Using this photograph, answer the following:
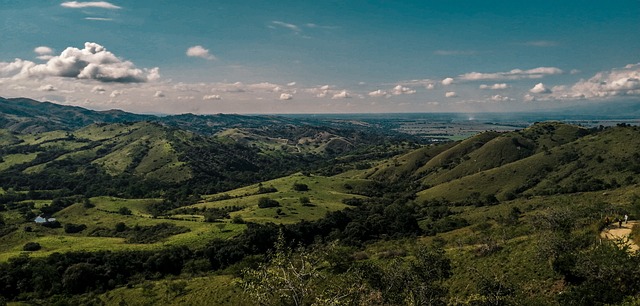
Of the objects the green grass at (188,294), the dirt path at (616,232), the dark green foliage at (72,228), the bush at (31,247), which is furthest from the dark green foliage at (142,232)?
the dirt path at (616,232)

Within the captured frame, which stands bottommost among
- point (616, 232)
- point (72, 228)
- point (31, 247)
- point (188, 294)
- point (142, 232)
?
point (72, 228)

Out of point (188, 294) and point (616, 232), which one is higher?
point (616, 232)

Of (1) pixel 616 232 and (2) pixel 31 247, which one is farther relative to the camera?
(2) pixel 31 247

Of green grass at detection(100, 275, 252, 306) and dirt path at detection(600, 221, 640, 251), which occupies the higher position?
dirt path at detection(600, 221, 640, 251)

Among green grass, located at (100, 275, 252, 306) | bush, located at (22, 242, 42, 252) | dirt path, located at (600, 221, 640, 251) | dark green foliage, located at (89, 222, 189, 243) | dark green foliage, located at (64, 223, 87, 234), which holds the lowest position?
dark green foliage, located at (64, 223, 87, 234)

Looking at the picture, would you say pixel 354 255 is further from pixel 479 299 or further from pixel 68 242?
pixel 68 242

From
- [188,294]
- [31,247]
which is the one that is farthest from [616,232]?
[31,247]

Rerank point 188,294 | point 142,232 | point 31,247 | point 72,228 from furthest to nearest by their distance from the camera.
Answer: point 72,228 → point 142,232 → point 31,247 → point 188,294

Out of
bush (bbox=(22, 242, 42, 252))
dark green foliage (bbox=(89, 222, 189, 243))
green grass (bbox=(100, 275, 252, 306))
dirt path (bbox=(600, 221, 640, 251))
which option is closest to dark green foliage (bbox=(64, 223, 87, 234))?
dark green foliage (bbox=(89, 222, 189, 243))

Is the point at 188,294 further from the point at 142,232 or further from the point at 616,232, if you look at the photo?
the point at 142,232

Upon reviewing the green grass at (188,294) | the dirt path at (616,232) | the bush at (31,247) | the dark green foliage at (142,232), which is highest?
the dirt path at (616,232)

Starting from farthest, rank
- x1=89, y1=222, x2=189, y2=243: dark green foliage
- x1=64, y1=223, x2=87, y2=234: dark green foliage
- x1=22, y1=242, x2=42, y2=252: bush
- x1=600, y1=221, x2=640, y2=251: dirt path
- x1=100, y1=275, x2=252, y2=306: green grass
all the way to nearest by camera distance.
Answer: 1. x1=64, y1=223, x2=87, y2=234: dark green foliage
2. x1=89, y1=222, x2=189, y2=243: dark green foliage
3. x1=22, y1=242, x2=42, y2=252: bush
4. x1=100, y1=275, x2=252, y2=306: green grass
5. x1=600, y1=221, x2=640, y2=251: dirt path

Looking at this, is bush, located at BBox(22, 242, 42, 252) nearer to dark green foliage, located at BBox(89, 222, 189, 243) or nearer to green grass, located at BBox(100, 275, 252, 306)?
dark green foliage, located at BBox(89, 222, 189, 243)

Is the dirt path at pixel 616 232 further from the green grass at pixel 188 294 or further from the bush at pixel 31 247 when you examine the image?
the bush at pixel 31 247
